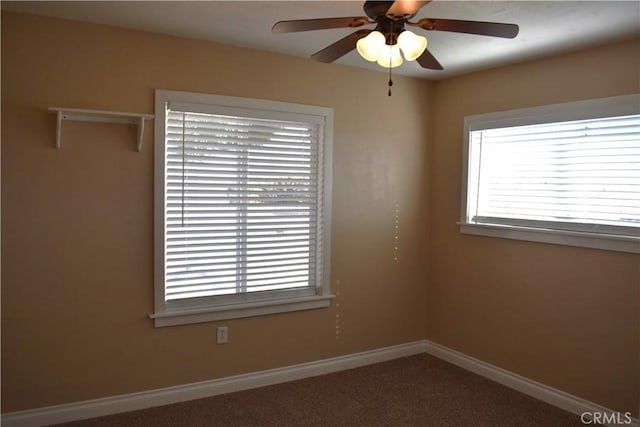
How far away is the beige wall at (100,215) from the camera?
286 cm

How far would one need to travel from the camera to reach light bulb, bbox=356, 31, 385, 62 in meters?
1.95

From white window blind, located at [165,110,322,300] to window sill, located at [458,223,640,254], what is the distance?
134 centimetres

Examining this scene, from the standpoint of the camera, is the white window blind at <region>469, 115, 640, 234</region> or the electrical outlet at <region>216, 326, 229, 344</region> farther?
the electrical outlet at <region>216, 326, 229, 344</region>

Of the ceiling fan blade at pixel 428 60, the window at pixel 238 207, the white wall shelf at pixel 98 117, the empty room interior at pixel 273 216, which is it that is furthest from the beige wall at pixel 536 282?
the white wall shelf at pixel 98 117

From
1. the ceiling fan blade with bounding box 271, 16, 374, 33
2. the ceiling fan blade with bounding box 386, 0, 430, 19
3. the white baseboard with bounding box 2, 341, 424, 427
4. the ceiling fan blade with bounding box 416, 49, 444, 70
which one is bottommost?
the white baseboard with bounding box 2, 341, 424, 427

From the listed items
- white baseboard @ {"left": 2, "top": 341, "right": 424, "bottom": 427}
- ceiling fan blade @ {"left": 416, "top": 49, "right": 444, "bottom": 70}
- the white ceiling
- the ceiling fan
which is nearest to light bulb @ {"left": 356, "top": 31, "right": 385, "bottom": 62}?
the ceiling fan

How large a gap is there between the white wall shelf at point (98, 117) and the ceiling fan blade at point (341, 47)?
52.6 inches

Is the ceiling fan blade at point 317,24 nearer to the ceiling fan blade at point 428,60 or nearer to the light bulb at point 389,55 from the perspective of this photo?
the light bulb at point 389,55

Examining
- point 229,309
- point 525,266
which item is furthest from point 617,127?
point 229,309

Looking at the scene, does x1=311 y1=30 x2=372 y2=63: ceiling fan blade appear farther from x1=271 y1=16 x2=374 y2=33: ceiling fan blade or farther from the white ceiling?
the white ceiling

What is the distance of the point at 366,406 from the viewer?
3361 millimetres

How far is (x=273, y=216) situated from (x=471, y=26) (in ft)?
6.85

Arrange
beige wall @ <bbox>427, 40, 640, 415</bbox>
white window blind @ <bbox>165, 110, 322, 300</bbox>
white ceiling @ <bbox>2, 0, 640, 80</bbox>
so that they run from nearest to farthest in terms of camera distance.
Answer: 1. white ceiling @ <bbox>2, 0, 640, 80</bbox>
2. beige wall @ <bbox>427, 40, 640, 415</bbox>
3. white window blind @ <bbox>165, 110, 322, 300</bbox>

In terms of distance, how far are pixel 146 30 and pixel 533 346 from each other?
3.46m
